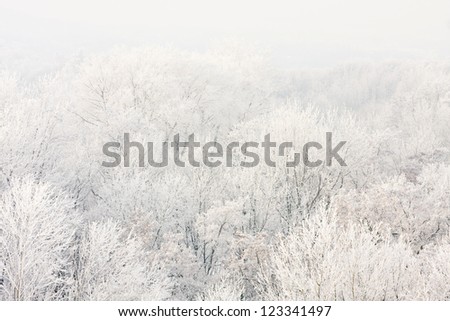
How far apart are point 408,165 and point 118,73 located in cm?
2582

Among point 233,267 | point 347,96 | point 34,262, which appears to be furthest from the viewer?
point 347,96

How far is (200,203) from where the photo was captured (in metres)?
28.1

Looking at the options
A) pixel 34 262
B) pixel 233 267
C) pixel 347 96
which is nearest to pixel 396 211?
pixel 233 267

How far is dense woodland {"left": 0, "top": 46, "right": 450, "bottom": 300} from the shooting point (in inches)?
643

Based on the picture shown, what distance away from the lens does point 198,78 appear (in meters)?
47.0

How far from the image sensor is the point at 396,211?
70.8 feet

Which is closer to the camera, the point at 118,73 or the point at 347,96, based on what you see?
the point at 118,73

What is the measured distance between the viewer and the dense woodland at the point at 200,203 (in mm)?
16344

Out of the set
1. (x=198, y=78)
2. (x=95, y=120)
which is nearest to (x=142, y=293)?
(x=95, y=120)

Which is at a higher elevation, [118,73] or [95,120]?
[118,73]

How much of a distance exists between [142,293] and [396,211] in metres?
12.1
